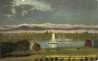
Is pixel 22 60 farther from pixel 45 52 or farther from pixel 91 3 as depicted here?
pixel 91 3

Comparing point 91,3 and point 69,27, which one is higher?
point 91,3

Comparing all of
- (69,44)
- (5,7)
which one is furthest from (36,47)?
(5,7)

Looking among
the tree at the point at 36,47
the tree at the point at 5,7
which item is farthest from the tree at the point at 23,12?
Answer: the tree at the point at 36,47

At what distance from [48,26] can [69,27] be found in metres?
0.20

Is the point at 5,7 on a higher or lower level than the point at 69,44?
higher

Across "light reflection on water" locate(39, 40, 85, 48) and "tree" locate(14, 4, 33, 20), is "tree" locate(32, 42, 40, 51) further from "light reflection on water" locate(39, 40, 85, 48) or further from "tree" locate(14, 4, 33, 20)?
"tree" locate(14, 4, 33, 20)

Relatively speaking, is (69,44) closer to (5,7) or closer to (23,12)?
(23,12)

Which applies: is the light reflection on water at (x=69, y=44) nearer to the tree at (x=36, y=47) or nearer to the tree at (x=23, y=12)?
the tree at (x=36, y=47)

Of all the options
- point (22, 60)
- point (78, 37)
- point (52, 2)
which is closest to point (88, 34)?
point (78, 37)

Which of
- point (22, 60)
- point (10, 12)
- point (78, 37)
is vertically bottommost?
point (22, 60)

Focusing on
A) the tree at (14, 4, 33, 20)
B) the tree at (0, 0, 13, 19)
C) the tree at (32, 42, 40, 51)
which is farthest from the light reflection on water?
the tree at (0, 0, 13, 19)

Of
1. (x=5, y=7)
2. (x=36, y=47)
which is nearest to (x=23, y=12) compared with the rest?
(x=5, y=7)

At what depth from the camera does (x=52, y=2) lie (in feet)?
7.89

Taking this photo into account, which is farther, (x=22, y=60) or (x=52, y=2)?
(x=52, y=2)
